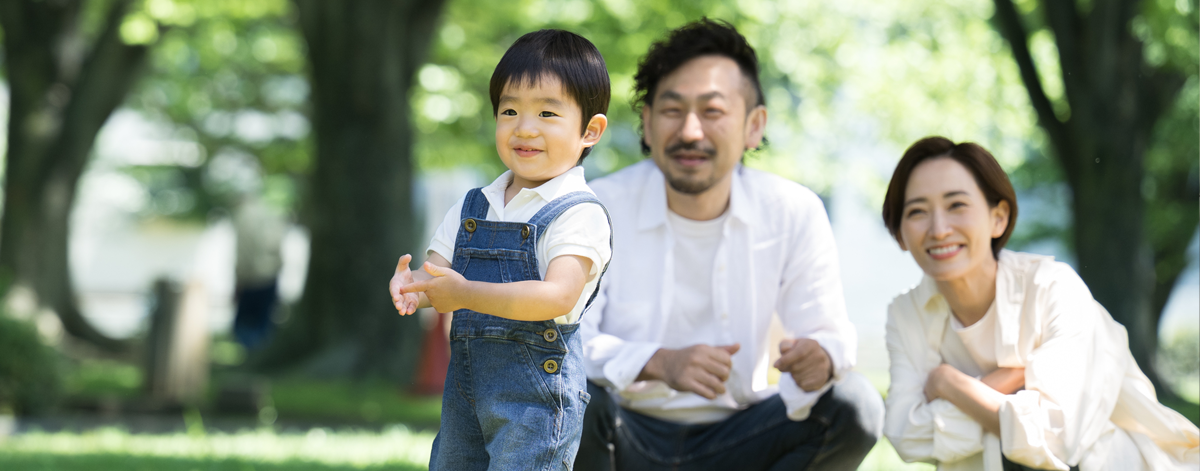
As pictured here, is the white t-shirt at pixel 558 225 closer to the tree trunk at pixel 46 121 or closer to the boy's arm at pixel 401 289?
the boy's arm at pixel 401 289

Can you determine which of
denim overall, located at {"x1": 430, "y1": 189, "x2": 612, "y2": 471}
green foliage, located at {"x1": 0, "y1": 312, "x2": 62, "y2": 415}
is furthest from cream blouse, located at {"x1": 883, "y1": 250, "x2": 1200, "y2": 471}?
green foliage, located at {"x1": 0, "y1": 312, "x2": 62, "y2": 415}

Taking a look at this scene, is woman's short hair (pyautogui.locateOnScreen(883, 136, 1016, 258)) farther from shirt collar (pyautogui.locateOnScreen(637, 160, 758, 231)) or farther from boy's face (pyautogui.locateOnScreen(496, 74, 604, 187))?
boy's face (pyautogui.locateOnScreen(496, 74, 604, 187))

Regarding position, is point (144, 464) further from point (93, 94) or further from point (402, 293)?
point (93, 94)

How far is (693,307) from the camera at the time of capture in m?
3.36

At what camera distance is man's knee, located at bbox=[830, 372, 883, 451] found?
3.05m

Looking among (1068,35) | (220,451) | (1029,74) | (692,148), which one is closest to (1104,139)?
(1029,74)

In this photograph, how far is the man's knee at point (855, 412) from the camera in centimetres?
305

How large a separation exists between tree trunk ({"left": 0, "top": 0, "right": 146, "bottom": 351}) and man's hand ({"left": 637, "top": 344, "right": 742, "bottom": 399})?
35.1 feet

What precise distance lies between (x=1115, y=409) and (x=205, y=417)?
6919 mm

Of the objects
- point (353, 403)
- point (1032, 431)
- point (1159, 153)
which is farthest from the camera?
point (1159, 153)

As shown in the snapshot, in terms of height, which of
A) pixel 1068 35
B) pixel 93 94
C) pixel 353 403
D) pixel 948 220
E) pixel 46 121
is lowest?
pixel 353 403

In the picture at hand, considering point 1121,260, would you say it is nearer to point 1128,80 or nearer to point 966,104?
point 1128,80

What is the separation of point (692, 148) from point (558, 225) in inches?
46.8

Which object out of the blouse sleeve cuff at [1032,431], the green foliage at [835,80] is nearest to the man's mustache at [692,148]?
the blouse sleeve cuff at [1032,431]
